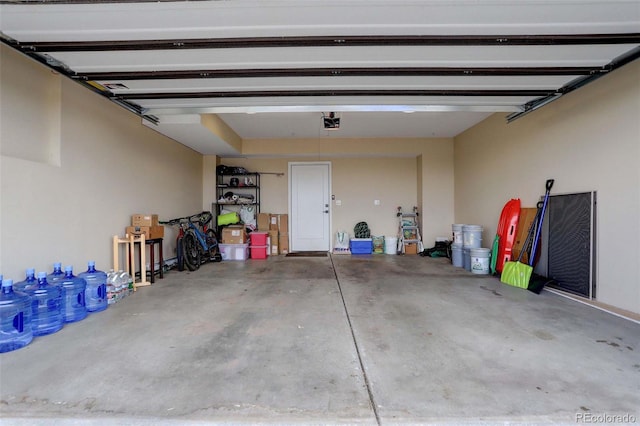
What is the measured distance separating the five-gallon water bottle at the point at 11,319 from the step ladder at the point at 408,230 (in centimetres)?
611

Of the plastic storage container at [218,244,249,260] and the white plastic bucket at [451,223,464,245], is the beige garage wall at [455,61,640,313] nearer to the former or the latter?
the white plastic bucket at [451,223,464,245]

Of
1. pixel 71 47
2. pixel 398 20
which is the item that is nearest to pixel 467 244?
pixel 398 20

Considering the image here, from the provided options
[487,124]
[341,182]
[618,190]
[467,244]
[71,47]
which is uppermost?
[487,124]

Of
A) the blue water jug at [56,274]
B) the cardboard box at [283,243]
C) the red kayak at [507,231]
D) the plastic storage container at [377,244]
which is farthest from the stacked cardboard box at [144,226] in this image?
the red kayak at [507,231]

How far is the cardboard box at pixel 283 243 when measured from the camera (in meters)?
6.59

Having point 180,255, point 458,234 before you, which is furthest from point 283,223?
point 458,234

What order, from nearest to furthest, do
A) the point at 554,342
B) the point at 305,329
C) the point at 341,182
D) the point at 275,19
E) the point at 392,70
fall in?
1. the point at 275,19
2. the point at 554,342
3. the point at 305,329
4. the point at 392,70
5. the point at 341,182

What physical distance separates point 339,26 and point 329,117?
268cm

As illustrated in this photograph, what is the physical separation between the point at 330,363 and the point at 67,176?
3329mm

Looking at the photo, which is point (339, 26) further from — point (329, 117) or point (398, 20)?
point (329, 117)

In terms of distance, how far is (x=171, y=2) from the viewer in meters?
1.73

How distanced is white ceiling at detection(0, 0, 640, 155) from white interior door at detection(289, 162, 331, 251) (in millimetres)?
3539

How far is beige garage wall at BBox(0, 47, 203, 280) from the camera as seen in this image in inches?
93.8

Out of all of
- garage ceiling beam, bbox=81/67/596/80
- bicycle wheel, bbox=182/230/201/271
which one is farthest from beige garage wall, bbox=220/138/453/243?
garage ceiling beam, bbox=81/67/596/80
